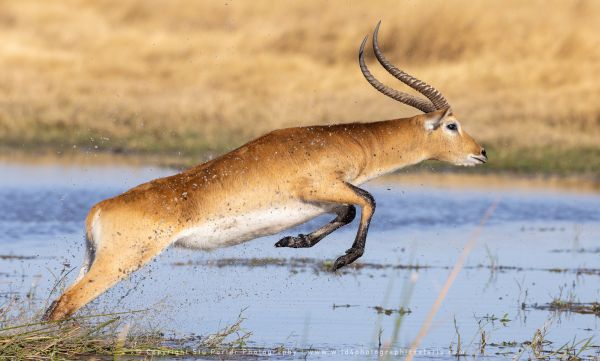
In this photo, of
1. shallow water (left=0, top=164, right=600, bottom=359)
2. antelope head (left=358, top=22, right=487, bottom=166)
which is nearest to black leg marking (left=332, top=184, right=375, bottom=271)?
shallow water (left=0, top=164, right=600, bottom=359)

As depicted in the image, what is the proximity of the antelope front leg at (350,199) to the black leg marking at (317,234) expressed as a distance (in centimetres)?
28

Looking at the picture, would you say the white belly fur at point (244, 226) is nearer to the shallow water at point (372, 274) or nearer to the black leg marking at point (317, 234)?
the black leg marking at point (317, 234)

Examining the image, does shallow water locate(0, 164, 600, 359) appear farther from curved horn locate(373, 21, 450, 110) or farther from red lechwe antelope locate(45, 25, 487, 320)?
curved horn locate(373, 21, 450, 110)

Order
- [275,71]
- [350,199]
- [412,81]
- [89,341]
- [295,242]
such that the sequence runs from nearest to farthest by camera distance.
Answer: [89,341], [350,199], [295,242], [412,81], [275,71]

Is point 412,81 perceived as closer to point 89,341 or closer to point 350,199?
point 350,199

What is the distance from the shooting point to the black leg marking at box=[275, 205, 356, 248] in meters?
8.05

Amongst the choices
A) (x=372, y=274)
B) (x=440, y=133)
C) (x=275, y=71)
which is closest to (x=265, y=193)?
(x=440, y=133)

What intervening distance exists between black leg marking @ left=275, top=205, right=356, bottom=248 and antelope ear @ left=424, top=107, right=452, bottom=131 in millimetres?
801

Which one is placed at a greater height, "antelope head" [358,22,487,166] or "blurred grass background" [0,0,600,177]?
"blurred grass background" [0,0,600,177]

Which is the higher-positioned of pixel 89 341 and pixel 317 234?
pixel 317 234

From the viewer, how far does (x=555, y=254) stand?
1130 centimetres

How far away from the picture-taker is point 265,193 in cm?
778

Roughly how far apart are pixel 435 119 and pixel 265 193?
→ 4.54 ft

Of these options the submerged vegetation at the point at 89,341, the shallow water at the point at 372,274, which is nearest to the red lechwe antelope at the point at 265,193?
the submerged vegetation at the point at 89,341
